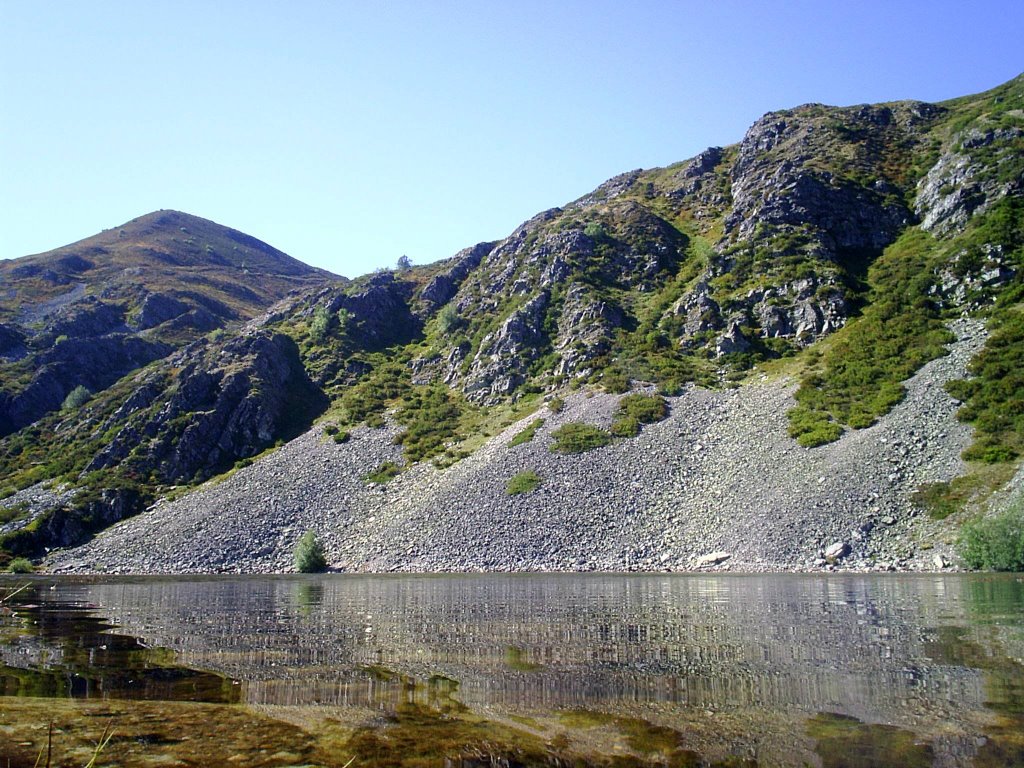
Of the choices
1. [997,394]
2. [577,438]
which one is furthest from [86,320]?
[997,394]

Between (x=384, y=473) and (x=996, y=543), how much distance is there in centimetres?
5581

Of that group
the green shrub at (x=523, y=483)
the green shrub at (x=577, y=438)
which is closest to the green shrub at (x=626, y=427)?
the green shrub at (x=577, y=438)

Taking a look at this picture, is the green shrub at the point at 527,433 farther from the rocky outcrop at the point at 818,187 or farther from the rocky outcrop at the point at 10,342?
the rocky outcrop at the point at 10,342

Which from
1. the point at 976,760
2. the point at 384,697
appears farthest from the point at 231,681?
the point at 976,760

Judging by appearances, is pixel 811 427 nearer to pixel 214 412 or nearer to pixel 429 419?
pixel 429 419

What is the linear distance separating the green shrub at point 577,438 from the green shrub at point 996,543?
108ft

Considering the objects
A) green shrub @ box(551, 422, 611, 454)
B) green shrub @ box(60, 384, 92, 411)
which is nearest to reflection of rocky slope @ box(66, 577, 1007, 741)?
green shrub @ box(551, 422, 611, 454)

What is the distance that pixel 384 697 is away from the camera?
38.6 ft

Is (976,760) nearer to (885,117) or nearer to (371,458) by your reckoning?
(371,458)

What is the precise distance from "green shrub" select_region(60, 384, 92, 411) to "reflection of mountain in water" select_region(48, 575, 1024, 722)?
90893mm

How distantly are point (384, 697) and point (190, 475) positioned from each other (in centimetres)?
8448

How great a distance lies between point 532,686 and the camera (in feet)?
41.1

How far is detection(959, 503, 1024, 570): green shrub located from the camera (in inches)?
1486

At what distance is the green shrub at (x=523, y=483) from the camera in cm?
6159
